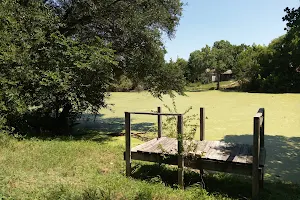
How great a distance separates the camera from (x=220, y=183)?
12.8ft

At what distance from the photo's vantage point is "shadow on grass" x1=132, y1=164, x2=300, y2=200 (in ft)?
11.4

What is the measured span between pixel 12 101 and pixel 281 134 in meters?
6.72

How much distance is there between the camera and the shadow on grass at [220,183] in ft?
11.4

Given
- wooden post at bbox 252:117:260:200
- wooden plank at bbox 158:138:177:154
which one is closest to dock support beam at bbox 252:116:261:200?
wooden post at bbox 252:117:260:200

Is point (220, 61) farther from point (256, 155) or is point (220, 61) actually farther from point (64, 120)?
point (256, 155)

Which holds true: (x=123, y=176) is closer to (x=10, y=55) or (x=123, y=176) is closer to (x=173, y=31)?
(x=10, y=55)

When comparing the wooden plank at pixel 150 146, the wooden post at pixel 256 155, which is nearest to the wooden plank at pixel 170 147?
the wooden plank at pixel 150 146

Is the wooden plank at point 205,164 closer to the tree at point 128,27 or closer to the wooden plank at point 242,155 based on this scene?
the wooden plank at point 242,155

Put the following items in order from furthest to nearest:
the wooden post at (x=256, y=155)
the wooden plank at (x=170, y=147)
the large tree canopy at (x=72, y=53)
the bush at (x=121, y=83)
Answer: the bush at (x=121, y=83) → the large tree canopy at (x=72, y=53) → the wooden plank at (x=170, y=147) → the wooden post at (x=256, y=155)

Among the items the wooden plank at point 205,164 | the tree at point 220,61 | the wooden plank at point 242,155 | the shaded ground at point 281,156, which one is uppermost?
the tree at point 220,61

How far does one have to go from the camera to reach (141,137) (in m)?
7.41

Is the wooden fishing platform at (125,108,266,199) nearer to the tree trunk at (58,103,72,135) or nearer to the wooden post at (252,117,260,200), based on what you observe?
the wooden post at (252,117,260,200)

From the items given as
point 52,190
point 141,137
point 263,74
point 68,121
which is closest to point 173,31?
point 141,137

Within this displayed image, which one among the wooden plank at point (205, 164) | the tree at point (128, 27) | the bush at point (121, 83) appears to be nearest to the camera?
the wooden plank at point (205, 164)
